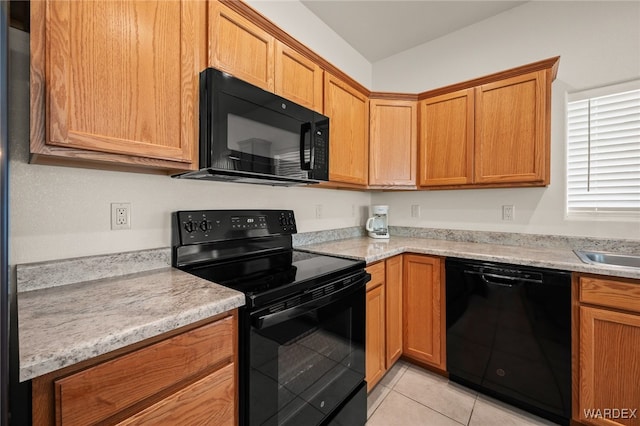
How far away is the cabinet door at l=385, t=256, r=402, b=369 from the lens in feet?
6.17

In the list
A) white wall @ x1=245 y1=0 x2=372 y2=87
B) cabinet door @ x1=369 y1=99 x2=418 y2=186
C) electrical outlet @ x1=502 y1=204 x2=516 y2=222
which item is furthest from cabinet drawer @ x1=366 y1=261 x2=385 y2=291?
white wall @ x1=245 y1=0 x2=372 y2=87

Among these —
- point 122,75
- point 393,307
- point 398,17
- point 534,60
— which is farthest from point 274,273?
point 534,60

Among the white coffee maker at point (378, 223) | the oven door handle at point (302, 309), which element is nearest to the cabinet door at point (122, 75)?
the oven door handle at point (302, 309)

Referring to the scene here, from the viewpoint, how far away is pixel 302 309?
1.11m

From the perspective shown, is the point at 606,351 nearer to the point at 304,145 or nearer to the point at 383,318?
the point at 383,318

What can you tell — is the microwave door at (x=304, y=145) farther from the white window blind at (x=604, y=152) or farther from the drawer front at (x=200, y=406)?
the white window blind at (x=604, y=152)

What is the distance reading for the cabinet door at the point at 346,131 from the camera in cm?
191

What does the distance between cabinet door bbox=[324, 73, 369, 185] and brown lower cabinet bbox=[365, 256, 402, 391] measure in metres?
0.72

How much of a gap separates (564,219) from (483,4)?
70.0 inches

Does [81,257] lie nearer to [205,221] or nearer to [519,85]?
[205,221]

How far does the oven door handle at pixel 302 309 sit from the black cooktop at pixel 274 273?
0.05 meters

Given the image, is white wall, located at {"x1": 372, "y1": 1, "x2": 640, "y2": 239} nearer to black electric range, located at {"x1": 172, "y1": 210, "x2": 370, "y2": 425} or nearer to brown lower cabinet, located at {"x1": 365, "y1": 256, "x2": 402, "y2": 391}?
brown lower cabinet, located at {"x1": 365, "y1": 256, "x2": 402, "y2": 391}

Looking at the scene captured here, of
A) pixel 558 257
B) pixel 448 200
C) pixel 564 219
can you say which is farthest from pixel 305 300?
pixel 564 219

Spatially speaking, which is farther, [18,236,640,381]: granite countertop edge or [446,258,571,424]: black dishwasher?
[446,258,571,424]: black dishwasher
